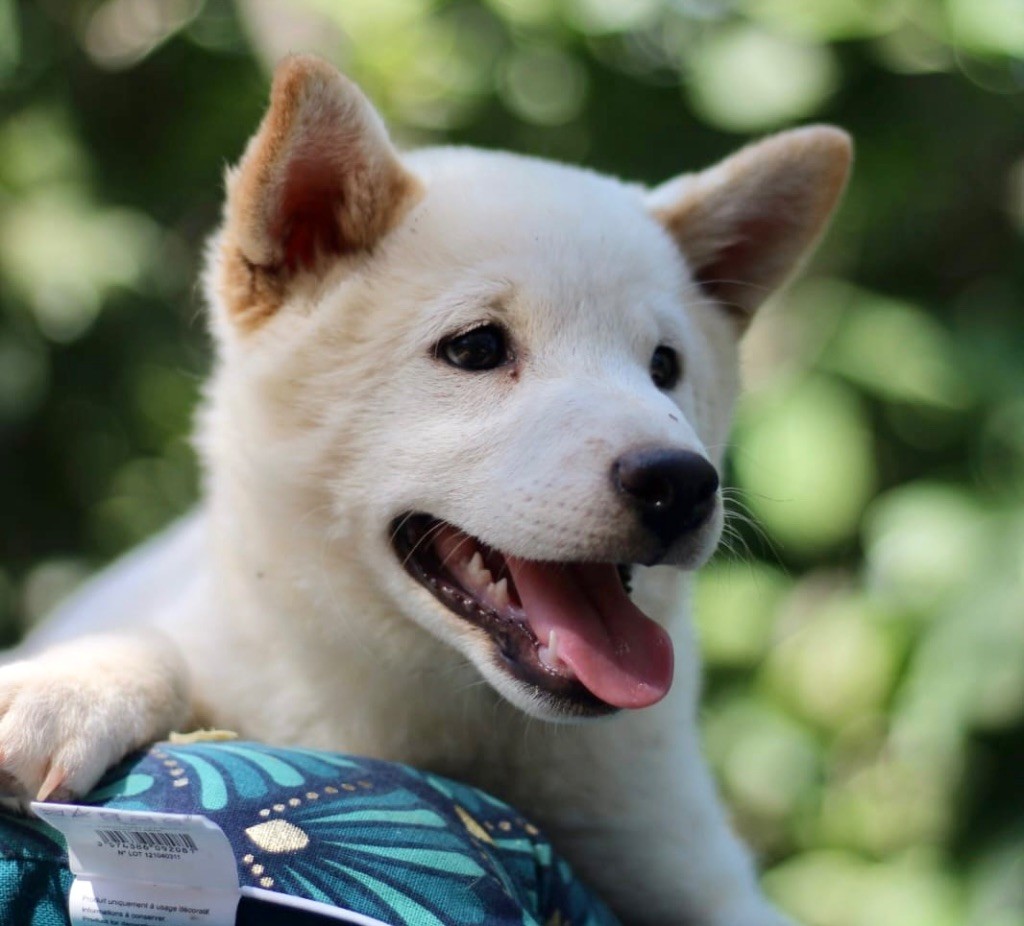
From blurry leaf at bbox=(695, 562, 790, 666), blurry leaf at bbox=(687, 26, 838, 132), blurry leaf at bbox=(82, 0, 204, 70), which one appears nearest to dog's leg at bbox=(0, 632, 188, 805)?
blurry leaf at bbox=(695, 562, 790, 666)

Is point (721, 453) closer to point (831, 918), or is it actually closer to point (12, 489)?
point (831, 918)

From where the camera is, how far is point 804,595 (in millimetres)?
4359

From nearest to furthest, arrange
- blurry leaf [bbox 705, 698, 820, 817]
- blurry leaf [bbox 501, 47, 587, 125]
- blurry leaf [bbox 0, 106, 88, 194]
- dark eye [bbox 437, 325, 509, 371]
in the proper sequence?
dark eye [bbox 437, 325, 509, 371], blurry leaf [bbox 705, 698, 820, 817], blurry leaf [bbox 501, 47, 587, 125], blurry leaf [bbox 0, 106, 88, 194]

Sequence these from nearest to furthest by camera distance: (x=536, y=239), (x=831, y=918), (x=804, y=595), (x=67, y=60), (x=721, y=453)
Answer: (x=536, y=239), (x=721, y=453), (x=831, y=918), (x=804, y=595), (x=67, y=60)

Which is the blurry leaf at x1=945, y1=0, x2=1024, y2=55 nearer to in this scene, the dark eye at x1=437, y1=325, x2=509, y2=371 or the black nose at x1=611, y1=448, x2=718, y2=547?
the dark eye at x1=437, y1=325, x2=509, y2=371

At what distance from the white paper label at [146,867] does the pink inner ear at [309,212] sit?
1.14m

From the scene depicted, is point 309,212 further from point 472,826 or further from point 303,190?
point 472,826

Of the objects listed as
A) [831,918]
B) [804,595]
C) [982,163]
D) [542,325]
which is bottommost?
[831,918]

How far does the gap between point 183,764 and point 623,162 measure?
3147 mm

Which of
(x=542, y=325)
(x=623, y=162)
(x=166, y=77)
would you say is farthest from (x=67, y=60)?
(x=542, y=325)

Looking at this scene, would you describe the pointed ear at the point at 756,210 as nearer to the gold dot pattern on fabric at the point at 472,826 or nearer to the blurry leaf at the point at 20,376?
the gold dot pattern on fabric at the point at 472,826

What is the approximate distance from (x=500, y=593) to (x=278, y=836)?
0.61 meters

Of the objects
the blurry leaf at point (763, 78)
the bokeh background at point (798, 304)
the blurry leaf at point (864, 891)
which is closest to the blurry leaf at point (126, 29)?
the bokeh background at point (798, 304)

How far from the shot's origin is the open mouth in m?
1.99
